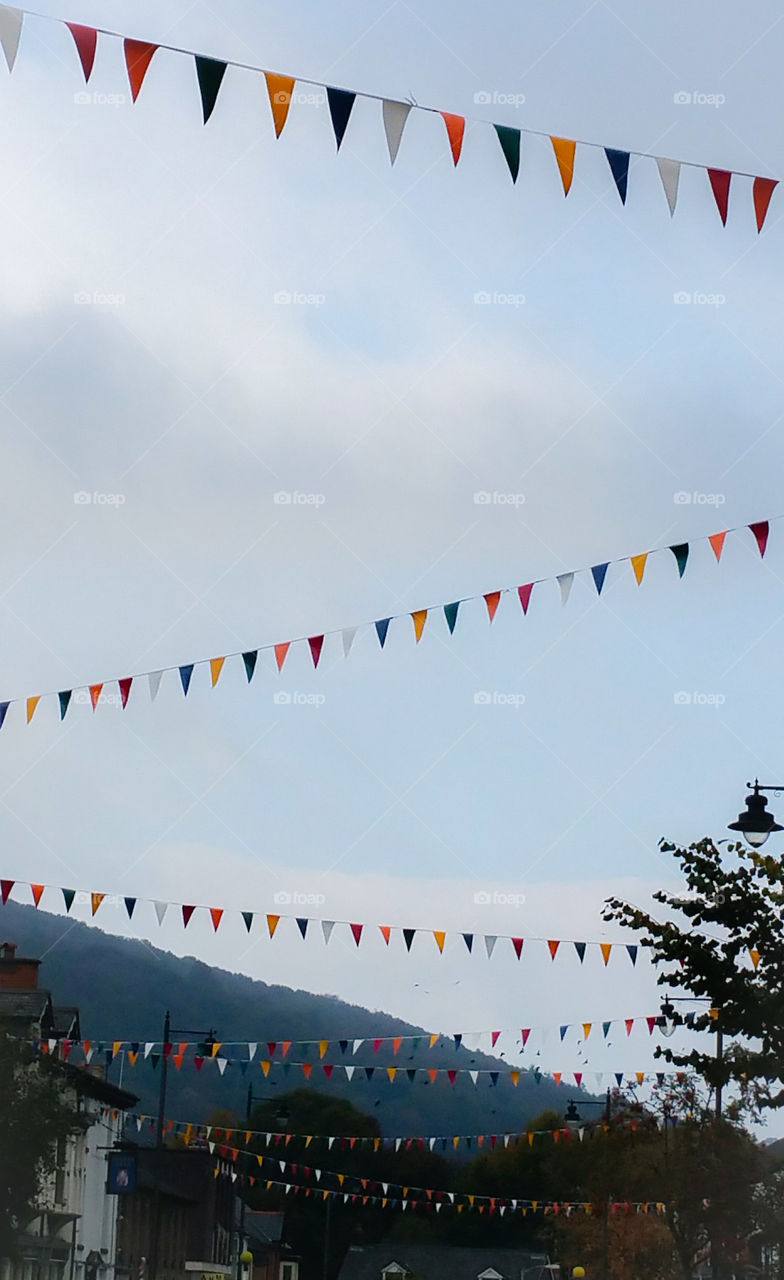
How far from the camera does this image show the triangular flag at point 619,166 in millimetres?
11102

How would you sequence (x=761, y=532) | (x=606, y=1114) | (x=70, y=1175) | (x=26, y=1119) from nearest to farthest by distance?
(x=761, y=532)
(x=26, y=1119)
(x=606, y=1114)
(x=70, y=1175)

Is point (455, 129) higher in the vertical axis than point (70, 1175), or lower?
higher

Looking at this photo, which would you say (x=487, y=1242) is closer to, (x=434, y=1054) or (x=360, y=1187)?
(x=360, y=1187)

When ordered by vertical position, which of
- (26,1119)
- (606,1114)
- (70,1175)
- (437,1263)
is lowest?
(437,1263)

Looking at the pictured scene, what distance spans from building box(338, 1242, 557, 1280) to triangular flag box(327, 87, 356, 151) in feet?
301

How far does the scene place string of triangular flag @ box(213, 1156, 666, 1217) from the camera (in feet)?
176

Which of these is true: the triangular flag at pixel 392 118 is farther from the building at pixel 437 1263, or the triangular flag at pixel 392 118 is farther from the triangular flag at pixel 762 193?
the building at pixel 437 1263

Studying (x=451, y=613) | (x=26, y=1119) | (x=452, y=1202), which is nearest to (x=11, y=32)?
(x=451, y=613)

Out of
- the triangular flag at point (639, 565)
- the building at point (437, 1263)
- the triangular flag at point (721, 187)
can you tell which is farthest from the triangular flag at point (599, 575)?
the building at point (437, 1263)

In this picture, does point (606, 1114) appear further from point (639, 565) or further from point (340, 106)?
point (340, 106)

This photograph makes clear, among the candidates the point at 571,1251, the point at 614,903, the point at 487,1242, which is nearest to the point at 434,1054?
the point at 487,1242

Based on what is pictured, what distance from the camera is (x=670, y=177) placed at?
1103 cm

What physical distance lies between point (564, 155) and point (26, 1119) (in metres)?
27.1

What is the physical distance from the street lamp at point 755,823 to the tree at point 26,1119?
2042 centimetres
